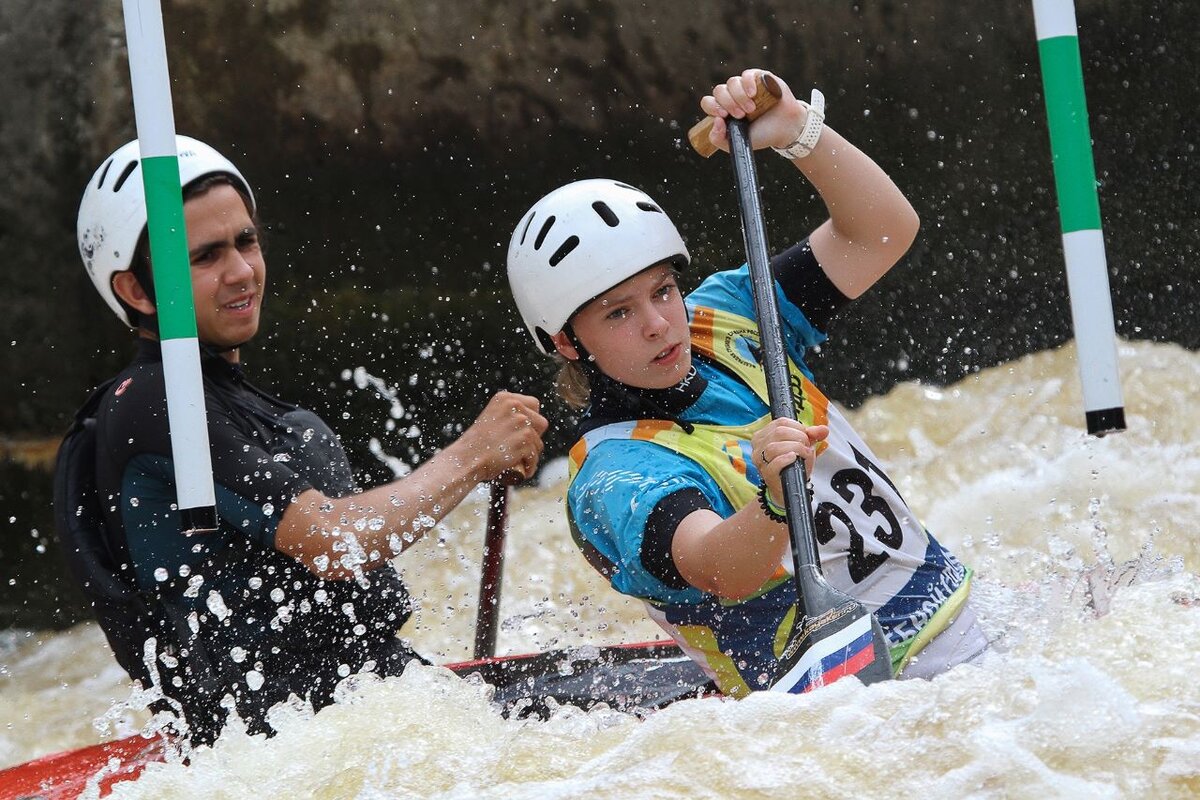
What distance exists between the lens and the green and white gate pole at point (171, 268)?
241 centimetres

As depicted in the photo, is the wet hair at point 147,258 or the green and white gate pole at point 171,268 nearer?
the green and white gate pole at point 171,268

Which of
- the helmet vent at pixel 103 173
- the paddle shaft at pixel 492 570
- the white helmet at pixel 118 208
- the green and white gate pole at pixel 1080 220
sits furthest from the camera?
the paddle shaft at pixel 492 570

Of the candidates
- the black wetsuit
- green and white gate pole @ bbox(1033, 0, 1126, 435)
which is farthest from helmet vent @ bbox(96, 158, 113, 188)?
green and white gate pole @ bbox(1033, 0, 1126, 435)

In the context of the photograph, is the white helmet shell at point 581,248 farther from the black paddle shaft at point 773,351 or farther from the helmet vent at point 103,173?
the helmet vent at point 103,173

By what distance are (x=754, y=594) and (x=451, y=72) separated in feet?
13.4

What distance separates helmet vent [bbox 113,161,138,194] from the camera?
117 inches

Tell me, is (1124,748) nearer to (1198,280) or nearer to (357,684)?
(357,684)

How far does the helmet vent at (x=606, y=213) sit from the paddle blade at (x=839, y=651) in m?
0.81

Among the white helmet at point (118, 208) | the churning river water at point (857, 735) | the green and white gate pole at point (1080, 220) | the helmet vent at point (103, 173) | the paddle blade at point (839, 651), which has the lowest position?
the churning river water at point (857, 735)

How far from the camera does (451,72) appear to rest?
19.9ft

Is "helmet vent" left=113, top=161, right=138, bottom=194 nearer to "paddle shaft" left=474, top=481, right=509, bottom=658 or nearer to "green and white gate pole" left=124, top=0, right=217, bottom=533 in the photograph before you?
"green and white gate pole" left=124, top=0, right=217, bottom=533

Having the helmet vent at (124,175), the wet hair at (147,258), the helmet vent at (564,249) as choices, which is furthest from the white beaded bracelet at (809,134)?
the helmet vent at (124,175)

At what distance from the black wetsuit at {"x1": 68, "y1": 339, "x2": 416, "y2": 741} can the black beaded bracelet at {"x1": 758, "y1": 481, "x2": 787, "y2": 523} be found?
88cm

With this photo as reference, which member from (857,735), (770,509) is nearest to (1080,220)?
(770,509)
